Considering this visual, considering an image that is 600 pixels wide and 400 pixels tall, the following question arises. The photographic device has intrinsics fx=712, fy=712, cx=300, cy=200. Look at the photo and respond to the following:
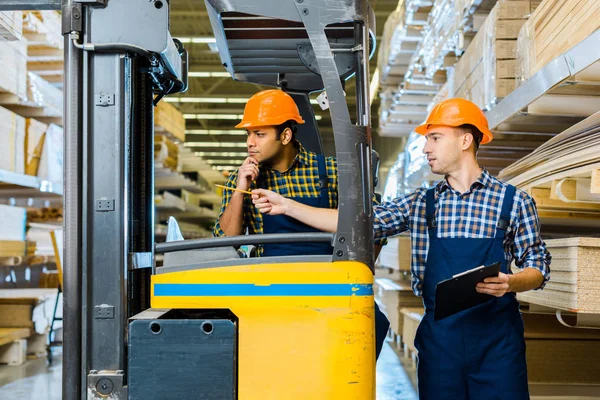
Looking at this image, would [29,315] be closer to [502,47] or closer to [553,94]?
[502,47]

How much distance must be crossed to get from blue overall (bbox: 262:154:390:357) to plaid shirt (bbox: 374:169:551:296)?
0.30 meters

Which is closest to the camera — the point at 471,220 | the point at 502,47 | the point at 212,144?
the point at 471,220

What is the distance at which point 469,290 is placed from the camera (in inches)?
111

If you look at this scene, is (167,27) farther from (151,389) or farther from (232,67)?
(151,389)

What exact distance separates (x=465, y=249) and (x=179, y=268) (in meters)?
1.24

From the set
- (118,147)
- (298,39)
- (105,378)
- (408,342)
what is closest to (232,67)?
(298,39)

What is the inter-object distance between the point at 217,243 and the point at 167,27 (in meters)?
0.88

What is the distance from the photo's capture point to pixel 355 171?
2701mm

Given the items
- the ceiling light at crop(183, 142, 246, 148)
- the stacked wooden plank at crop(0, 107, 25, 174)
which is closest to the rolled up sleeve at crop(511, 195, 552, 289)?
the stacked wooden plank at crop(0, 107, 25, 174)

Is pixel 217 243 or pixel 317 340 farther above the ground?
pixel 217 243

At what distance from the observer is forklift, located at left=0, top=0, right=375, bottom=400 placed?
2578 millimetres

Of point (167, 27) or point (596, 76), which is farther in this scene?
point (596, 76)

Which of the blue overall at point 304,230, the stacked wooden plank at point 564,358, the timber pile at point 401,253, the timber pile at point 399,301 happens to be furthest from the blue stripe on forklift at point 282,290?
the timber pile at point 399,301

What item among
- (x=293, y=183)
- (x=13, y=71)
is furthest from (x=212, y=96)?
(x=293, y=183)
